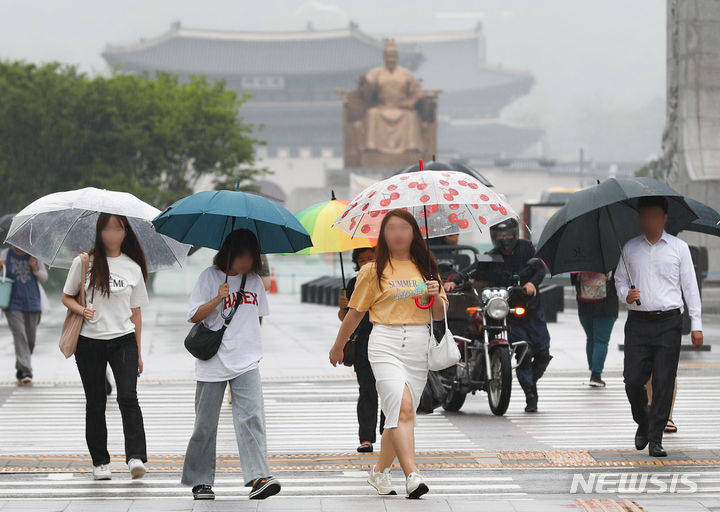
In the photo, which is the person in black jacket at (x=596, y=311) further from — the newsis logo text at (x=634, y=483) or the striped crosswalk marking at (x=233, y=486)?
the striped crosswalk marking at (x=233, y=486)

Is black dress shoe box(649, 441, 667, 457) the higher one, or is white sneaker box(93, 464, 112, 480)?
white sneaker box(93, 464, 112, 480)

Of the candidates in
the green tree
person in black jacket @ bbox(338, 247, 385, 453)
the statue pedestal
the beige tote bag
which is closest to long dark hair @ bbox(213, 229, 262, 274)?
the beige tote bag

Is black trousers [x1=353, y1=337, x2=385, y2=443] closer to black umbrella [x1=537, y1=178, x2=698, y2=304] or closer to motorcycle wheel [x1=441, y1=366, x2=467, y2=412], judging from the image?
black umbrella [x1=537, y1=178, x2=698, y2=304]

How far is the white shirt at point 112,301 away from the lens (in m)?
7.40

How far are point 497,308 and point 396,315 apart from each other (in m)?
3.51

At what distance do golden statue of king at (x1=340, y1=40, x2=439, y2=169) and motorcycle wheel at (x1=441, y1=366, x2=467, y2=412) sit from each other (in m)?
46.4

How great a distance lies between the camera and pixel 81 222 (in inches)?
325

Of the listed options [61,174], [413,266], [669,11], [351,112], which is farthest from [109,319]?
[351,112]

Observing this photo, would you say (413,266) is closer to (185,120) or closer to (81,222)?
(81,222)

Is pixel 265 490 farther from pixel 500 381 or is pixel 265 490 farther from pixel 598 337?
pixel 598 337

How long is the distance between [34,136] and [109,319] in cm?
3163

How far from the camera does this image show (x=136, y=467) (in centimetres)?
723

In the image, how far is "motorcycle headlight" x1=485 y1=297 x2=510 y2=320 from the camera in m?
10.2

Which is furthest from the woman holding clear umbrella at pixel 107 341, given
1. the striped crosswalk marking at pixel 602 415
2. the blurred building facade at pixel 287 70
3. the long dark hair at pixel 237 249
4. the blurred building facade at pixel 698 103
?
the blurred building facade at pixel 287 70
